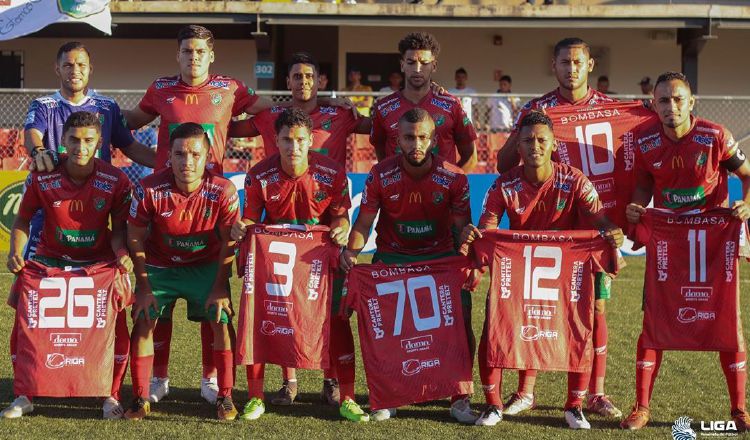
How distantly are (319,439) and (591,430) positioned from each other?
1644mm

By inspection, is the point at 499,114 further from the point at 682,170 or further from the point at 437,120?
the point at 682,170

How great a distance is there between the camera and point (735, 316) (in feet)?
19.9

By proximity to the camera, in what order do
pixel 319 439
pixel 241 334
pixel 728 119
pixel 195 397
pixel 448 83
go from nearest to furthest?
pixel 319 439
pixel 241 334
pixel 195 397
pixel 728 119
pixel 448 83

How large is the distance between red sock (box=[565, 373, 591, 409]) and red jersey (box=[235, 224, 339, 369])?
1535mm

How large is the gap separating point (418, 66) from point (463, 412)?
7.79 ft

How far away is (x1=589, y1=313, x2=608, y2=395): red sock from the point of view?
253 inches

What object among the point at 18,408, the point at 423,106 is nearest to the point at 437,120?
the point at 423,106

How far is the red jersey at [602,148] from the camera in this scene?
6711 millimetres

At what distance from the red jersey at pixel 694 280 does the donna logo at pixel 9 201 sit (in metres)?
9.95

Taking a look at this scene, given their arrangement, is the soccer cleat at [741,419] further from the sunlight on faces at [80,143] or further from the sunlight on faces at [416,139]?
the sunlight on faces at [80,143]

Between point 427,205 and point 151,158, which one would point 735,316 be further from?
point 151,158

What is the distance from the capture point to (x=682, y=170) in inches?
244

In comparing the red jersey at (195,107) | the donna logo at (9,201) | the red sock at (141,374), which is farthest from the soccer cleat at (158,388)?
the donna logo at (9,201)

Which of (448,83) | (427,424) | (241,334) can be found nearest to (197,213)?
(241,334)
